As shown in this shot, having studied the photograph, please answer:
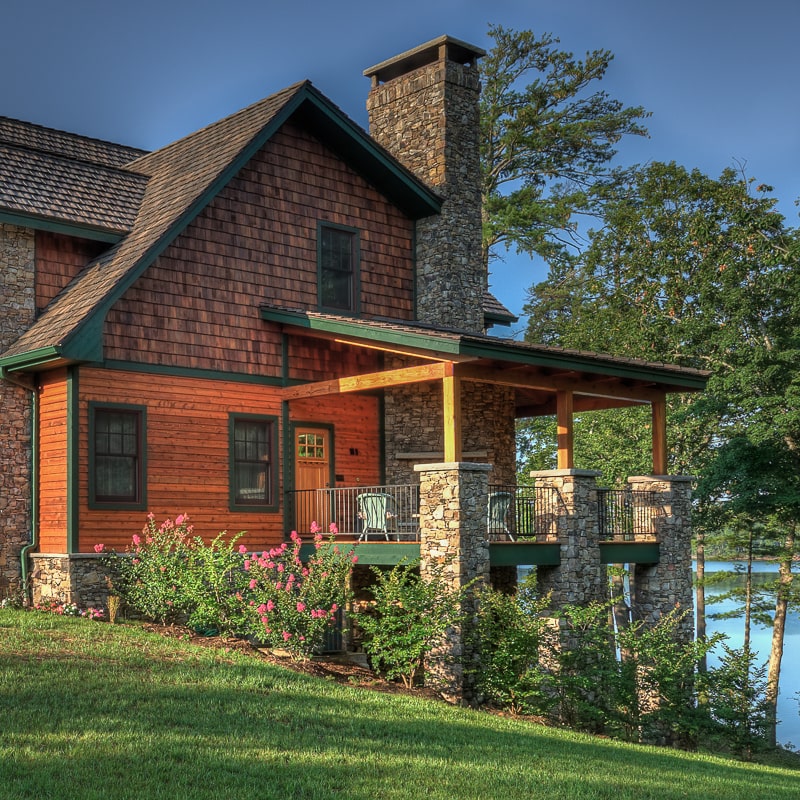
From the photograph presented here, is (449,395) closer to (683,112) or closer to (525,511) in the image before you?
(525,511)

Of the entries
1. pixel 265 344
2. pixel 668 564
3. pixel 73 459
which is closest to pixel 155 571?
pixel 73 459

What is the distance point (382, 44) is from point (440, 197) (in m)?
10.8

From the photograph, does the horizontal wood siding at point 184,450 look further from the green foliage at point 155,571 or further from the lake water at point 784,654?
the lake water at point 784,654

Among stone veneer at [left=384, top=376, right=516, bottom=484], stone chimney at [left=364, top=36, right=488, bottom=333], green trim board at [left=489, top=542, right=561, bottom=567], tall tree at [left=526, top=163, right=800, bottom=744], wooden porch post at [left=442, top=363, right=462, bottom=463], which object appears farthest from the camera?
tall tree at [left=526, top=163, right=800, bottom=744]

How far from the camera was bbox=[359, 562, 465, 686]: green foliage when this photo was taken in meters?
13.4

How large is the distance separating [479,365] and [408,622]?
395cm

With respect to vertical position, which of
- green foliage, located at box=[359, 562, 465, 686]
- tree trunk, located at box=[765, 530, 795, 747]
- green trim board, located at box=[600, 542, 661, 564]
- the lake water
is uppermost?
green trim board, located at box=[600, 542, 661, 564]

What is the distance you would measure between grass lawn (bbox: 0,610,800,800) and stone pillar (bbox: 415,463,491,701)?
2116mm

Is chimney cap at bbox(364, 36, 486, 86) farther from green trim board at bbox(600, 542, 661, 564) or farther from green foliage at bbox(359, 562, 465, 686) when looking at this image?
green foliage at bbox(359, 562, 465, 686)

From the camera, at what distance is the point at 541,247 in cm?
3322

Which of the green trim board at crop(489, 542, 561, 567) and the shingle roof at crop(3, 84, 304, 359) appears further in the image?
the shingle roof at crop(3, 84, 304, 359)

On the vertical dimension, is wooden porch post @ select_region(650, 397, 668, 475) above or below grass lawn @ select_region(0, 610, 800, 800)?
above

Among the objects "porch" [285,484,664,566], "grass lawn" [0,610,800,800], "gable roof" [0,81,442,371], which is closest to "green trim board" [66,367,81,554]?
"gable roof" [0,81,442,371]

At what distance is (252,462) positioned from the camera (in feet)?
56.7
